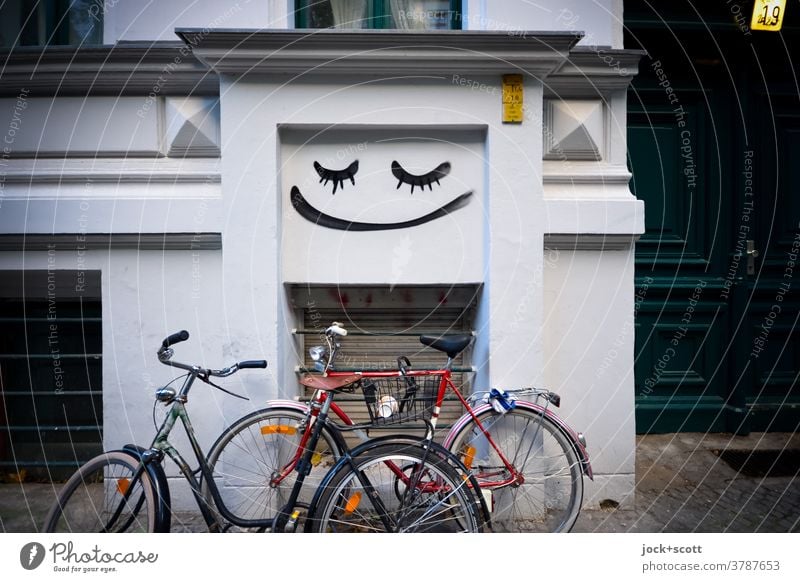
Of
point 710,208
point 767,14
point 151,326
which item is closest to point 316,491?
point 151,326

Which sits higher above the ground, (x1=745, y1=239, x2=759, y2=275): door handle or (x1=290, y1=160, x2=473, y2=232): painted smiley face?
(x1=290, y1=160, x2=473, y2=232): painted smiley face

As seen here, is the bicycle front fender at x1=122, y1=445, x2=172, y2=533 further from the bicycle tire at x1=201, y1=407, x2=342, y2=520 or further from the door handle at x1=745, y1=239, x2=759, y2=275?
the door handle at x1=745, y1=239, x2=759, y2=275

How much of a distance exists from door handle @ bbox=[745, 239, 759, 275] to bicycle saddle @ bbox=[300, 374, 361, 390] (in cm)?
345

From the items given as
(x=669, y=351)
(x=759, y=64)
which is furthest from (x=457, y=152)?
(x=759, y=64)

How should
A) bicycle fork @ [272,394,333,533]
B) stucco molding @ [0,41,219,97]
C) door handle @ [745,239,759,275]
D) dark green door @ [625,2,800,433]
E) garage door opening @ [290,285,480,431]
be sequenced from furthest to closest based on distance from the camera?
1. door handle @ [745,239,759,275]
2. dark green door @ [625,2,800,433]
3. garage door opening @ [290,285,480,431]
4. stucco molding @ [0,41,219,97]
5. bicycle fork @ [272,394,333,533]

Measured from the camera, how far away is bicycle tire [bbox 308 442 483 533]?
322 centimetres

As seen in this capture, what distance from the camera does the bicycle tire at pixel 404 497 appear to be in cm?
322

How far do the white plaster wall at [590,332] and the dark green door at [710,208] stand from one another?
27.0 inches

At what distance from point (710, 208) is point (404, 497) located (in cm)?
342

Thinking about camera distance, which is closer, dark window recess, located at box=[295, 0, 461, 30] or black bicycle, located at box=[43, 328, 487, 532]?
black bicycle, located at box=[43, 328, 487, 532]

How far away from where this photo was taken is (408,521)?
132 inches

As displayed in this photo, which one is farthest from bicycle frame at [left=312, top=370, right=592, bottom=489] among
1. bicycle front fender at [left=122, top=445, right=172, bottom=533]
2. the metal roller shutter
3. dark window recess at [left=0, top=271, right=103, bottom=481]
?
dark window recess at [left=0, top=271, right=103, bottom=481]
